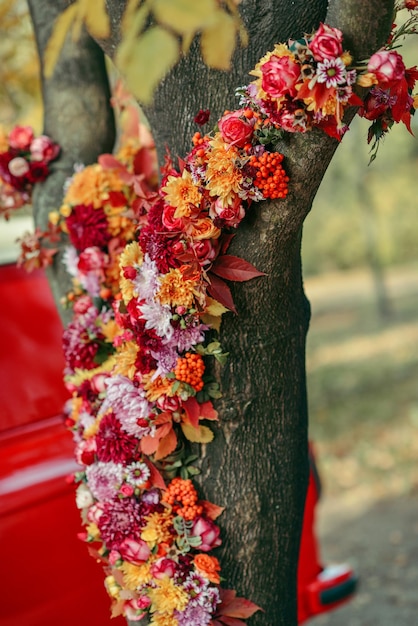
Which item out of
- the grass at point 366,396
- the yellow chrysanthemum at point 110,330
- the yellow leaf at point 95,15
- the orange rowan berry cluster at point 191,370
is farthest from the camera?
the grass at point 366,396

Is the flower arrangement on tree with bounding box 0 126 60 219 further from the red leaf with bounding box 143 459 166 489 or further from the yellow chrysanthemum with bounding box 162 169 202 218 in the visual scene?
the red leaf with bounding box 143 459 166 489

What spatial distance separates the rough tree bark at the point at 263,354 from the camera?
1.91 metres

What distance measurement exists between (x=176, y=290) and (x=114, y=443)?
0.52 metres

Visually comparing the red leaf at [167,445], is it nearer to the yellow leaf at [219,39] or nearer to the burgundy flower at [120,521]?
the burgundy flower at [120,521]

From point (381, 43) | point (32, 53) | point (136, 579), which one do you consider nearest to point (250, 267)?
point (381, 43)

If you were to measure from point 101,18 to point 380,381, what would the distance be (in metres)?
7.74

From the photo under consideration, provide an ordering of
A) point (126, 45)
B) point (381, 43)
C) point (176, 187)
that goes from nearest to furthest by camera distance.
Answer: point (126, 45) < point (381, 43) < point (176, 187)

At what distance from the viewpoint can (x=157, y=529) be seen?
2.19 metres

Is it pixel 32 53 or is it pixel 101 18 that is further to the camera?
pixel 32 53

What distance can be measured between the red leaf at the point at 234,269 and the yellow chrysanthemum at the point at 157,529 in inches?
29.7

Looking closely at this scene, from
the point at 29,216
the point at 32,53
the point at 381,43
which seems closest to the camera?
the point at 381,43

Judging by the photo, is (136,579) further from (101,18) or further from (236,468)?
(101,18)

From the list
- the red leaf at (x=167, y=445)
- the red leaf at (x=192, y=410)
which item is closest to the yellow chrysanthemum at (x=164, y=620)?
the red leaf at (x=167, y=445)

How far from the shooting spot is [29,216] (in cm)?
376
